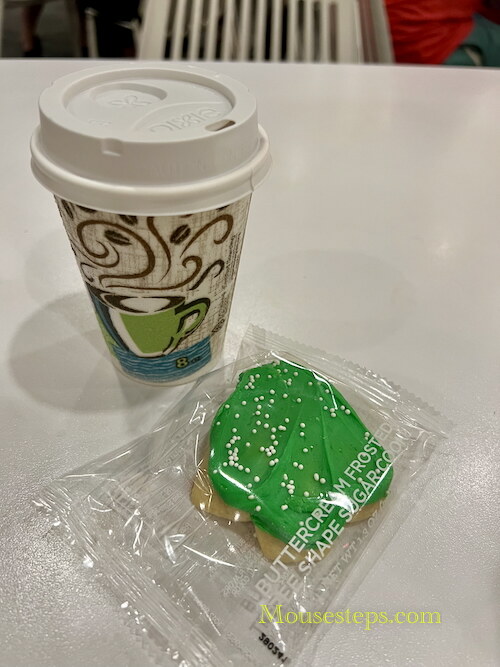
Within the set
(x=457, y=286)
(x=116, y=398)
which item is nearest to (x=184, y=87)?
(x=116, y=398)

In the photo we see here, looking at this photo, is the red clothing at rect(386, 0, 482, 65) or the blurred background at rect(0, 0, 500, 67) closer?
the blurred background at rect(0, 0, 500, 67)

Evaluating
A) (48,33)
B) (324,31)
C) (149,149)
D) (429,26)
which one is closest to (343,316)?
(149,149)

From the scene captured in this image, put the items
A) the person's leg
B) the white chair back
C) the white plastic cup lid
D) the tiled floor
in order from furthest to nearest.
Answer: the tiled floor < the person's leg < the white chair back < the white plastic cup lid

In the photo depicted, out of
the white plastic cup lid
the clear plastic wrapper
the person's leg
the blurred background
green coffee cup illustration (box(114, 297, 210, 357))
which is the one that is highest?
the white plastic cup lid

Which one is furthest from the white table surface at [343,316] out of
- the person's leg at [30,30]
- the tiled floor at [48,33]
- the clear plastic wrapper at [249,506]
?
the tiled floor at [48,33]

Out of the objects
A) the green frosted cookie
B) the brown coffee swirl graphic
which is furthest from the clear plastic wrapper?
the brown coffee swirl graphic

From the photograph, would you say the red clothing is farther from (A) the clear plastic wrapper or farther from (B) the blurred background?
(A) the clear plastic wrapper

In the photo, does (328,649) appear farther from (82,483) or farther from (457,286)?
(457,286)
